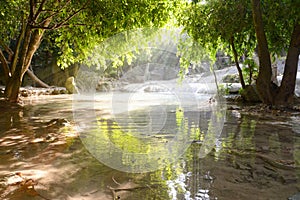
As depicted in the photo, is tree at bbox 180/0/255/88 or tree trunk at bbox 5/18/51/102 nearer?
tree at bbox 180/0/255/88

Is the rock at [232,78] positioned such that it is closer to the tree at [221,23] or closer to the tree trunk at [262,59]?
the tree at [221,23]

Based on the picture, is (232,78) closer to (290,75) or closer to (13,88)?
(290,75)

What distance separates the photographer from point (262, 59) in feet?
22.8

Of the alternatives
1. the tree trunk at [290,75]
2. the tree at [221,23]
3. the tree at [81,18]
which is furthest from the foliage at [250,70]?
the tree at [81,18]

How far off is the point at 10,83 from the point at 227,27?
678 cm

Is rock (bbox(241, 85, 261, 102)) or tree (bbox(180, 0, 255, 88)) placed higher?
tree (bbox(180, 0, 255, 88))

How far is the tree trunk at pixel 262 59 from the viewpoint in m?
6.66

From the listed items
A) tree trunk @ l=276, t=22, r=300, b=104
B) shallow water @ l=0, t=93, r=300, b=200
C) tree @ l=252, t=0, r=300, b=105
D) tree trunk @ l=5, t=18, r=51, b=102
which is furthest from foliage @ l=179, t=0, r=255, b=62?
tree trunk @ l=5, t=18, r=51, b=102

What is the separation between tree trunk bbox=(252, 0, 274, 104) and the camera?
666cm

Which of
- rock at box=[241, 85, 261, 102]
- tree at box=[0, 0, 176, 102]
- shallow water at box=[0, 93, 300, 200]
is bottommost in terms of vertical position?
shallow water at box=[0, 93, 300, 200]

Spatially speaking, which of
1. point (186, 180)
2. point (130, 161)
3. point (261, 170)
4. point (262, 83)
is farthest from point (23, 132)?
point (262, 83)

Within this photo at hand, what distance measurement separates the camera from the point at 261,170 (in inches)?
94.3

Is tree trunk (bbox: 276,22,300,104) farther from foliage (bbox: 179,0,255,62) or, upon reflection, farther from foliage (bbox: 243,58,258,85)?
foliage (bbox: 243,58,258,85)

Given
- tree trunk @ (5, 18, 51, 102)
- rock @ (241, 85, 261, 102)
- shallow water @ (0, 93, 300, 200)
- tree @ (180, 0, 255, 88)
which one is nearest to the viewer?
shallow water @ (0, 93, 300, 200)
